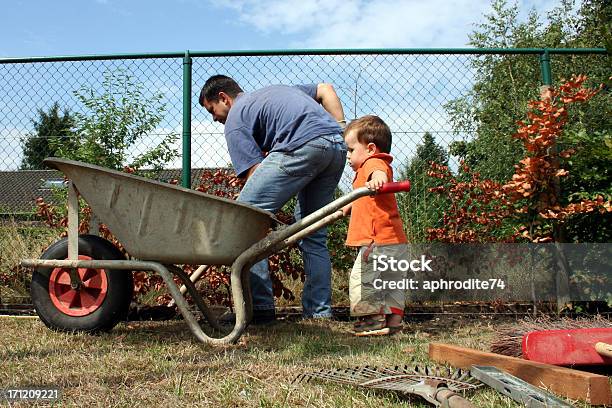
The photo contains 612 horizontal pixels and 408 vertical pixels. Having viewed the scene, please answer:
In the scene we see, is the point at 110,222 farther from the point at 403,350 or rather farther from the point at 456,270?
the point at 456,270

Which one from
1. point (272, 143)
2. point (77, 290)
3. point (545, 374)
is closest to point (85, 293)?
point (77, 290)

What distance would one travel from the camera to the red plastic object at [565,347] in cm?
196

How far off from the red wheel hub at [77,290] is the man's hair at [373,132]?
153 centimetres

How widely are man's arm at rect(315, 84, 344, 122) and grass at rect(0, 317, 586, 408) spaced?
1.22 m

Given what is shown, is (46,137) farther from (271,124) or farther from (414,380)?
(414,380)

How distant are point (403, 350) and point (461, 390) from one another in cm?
83

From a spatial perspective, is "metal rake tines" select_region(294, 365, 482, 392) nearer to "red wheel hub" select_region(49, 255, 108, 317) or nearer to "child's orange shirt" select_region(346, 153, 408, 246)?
"child's orange shirt" select_region(346, 153, 408, 246)

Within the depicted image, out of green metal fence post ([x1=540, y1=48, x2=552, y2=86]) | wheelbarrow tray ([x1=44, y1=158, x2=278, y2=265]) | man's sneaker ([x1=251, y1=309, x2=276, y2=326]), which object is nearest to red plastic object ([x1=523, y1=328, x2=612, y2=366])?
wheelbarrow tray ([x1=44, y1=158, x2=278, y2=265])

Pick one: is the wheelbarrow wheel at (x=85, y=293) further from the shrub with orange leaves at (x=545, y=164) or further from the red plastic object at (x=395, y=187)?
the shrub with orange leaves at (x=545, y=164)

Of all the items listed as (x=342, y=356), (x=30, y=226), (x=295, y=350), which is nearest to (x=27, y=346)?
(x=295, y=350)

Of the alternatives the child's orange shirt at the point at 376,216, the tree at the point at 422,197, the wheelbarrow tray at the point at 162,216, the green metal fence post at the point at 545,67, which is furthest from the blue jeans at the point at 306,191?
the green metal fence post at the point at 545,67

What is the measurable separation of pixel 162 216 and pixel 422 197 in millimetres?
2441

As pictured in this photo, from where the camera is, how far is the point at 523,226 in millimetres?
3750

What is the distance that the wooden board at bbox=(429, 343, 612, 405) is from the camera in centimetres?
159
